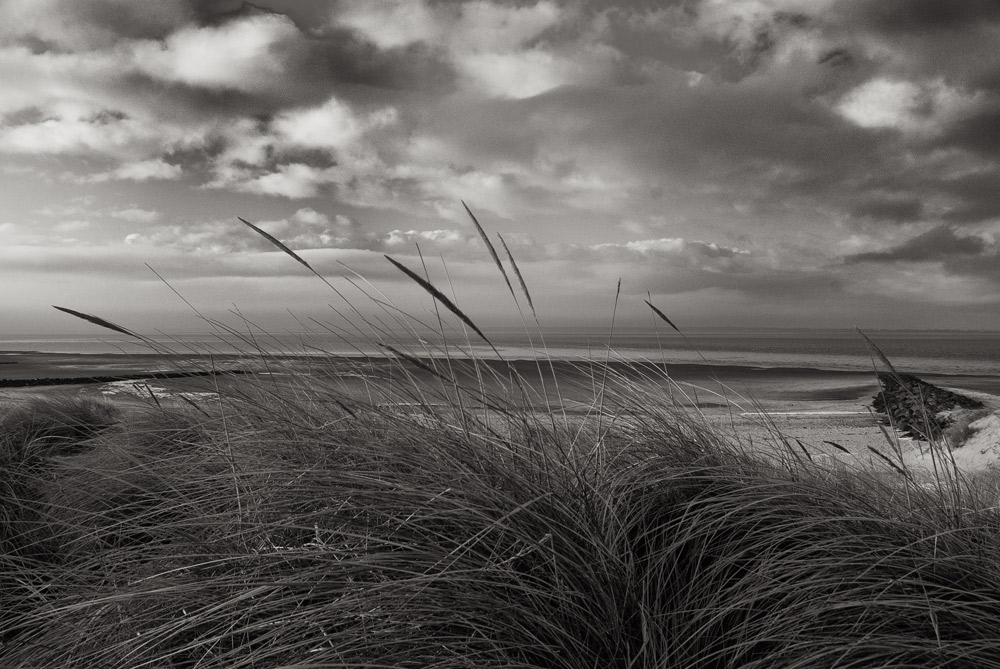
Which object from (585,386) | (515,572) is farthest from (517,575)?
(585,386)

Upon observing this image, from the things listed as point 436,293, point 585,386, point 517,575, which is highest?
point 436,293

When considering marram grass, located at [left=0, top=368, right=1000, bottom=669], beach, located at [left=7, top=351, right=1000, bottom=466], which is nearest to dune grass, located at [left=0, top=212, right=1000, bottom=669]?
marram grass, located at [left=0, top=368, right=1000, bottom=669]

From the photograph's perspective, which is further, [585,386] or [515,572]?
[585,386]

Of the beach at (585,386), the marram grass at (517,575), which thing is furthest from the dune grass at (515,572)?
the beach at (585,386)

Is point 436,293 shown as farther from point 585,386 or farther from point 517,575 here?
point 585,386

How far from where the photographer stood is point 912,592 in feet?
4.55

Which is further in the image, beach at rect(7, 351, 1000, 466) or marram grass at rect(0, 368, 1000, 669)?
beach at rect(7, 351, 1000, 466)

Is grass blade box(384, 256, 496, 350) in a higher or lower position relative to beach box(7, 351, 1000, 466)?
higher

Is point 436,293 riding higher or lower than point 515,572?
higher

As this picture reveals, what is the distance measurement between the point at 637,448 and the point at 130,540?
1.72 meters

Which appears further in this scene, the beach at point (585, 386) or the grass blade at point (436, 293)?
the beach at point (585, 386)

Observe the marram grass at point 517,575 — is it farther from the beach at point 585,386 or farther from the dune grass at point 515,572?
the beach at point 585,386

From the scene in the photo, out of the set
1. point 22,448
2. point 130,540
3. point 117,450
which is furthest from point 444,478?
point 22,448

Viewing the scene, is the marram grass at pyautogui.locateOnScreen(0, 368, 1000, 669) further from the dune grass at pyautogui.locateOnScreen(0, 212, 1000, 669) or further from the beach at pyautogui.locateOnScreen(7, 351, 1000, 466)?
the beach at pyautogui.locateOnScreen(7, 351, 1000, 466)
